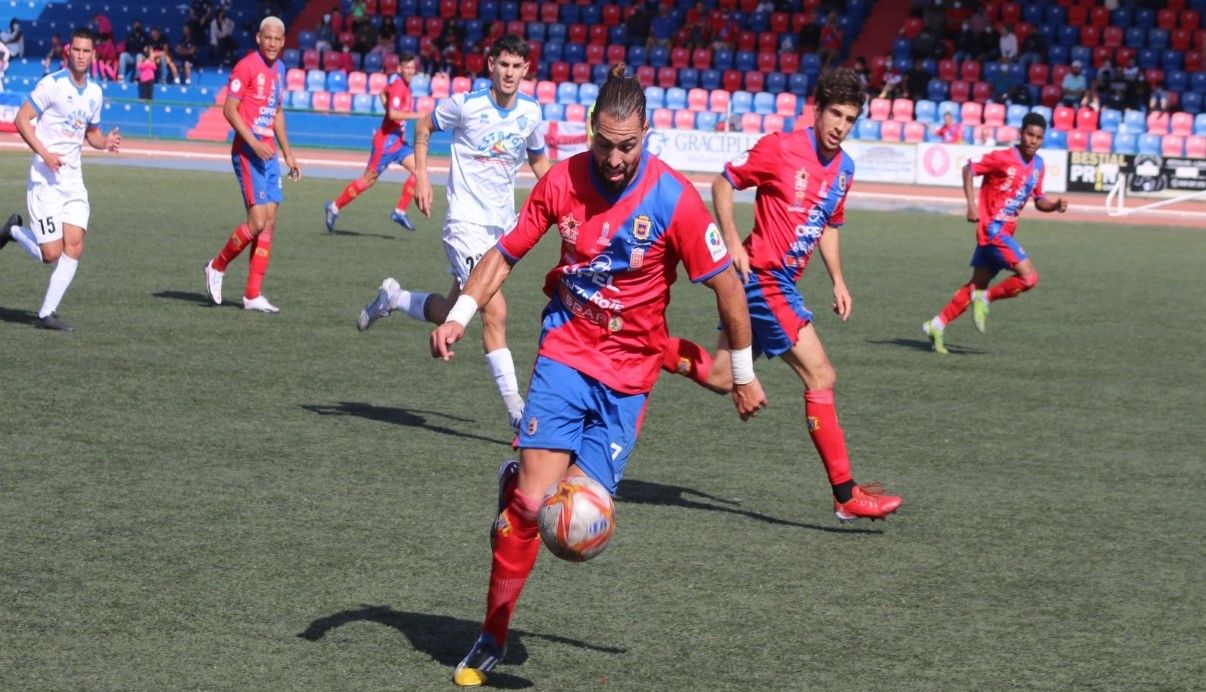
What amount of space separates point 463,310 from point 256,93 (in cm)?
→ 852

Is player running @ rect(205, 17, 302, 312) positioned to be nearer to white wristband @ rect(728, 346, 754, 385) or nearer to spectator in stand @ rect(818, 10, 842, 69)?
white wristband @ rect(728, 346, 754, 385)

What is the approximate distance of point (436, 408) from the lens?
9555 millimetres

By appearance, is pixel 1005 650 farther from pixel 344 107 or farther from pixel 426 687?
pixel 344 107

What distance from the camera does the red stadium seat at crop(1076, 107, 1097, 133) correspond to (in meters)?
35.4

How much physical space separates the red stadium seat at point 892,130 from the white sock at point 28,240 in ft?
87.7

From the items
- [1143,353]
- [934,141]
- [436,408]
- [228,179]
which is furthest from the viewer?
[934,141]

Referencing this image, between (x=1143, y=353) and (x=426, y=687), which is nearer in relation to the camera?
(x=426, y=687)

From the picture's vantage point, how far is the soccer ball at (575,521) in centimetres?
467

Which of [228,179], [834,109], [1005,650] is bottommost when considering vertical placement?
[228,179]

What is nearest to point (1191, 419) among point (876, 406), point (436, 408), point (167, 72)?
point (876, 406)

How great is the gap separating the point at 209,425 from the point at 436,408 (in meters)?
1.48

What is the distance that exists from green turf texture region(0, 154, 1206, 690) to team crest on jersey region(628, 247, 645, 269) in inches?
50.7

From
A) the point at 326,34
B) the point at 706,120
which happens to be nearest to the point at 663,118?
the point at 706,120

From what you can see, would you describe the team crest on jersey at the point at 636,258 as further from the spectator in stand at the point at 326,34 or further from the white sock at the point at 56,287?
the spectator in stand at the point at 326,34
